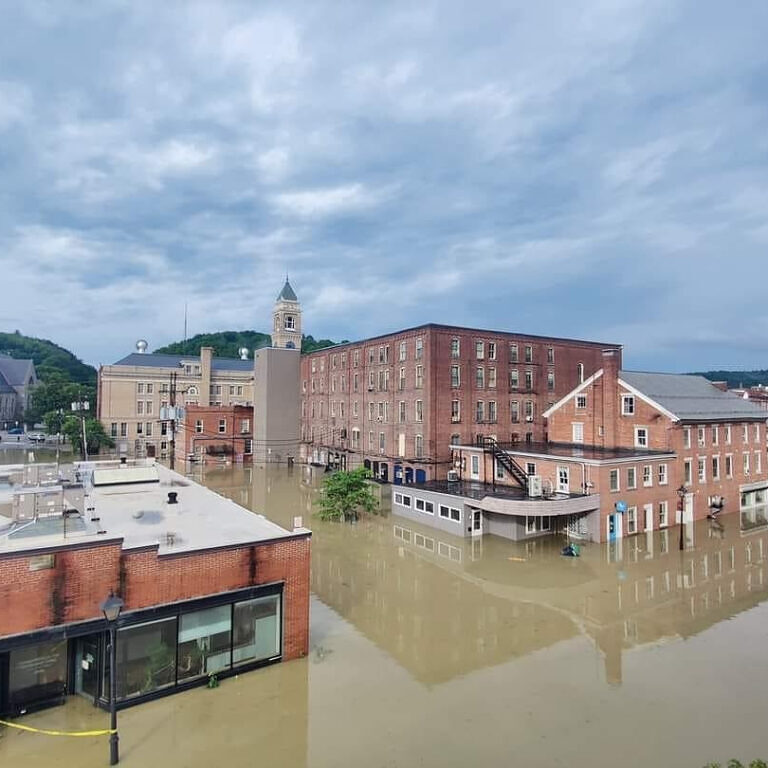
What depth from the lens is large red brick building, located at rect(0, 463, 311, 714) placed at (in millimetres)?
10773

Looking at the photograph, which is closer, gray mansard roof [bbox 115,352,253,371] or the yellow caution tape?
the yellow caution tape

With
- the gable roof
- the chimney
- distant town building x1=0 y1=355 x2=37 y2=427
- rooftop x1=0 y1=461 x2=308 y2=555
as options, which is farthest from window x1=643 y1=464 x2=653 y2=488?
the gable roof

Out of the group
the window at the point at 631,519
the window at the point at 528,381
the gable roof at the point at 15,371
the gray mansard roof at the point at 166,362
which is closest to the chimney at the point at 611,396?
the window at the point at 631,519

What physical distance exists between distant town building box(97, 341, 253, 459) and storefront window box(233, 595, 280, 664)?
5076 cm

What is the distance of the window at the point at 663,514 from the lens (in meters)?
30.3

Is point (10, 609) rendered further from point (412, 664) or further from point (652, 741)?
point (652, 741)

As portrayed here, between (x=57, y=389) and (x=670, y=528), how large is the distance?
307 ft

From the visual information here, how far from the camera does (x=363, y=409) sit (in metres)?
49.6

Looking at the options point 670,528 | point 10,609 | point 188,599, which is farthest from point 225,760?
point 670,528

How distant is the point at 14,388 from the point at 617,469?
416ft

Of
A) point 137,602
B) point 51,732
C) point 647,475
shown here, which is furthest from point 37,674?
point 647,475

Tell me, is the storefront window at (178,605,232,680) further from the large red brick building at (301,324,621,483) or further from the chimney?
the chimney

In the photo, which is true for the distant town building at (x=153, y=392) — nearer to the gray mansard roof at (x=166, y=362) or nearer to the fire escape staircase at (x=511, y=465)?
the gray mansard roof at (x=166, y=362)

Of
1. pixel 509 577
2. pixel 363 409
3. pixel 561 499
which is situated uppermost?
pixel 363 409
